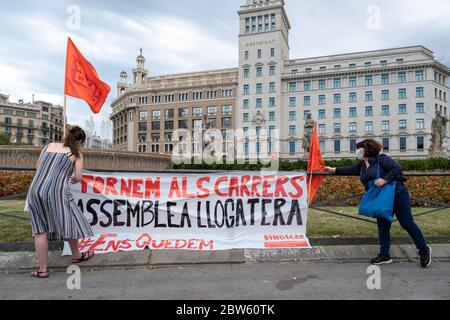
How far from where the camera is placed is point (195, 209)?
17.6ft

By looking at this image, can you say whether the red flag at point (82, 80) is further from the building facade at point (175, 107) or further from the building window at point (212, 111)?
the building window at point (212, 111)

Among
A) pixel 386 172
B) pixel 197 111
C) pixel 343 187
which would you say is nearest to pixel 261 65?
pixel 197 111

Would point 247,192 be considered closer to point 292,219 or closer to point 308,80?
point 292,219

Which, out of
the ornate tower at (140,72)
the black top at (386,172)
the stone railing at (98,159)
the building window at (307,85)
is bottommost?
the black top at (386,172)

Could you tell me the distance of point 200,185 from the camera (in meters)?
5.46

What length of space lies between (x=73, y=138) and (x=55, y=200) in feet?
2.51

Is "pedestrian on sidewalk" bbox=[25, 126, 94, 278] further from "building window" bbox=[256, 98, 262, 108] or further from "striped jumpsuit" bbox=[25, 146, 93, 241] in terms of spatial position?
"building window" bbox=[256, 98, 262, 108]

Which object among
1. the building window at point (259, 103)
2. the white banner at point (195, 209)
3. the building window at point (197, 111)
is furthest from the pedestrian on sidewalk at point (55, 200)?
the building window at point (197, 111)

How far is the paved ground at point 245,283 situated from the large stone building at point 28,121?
101m

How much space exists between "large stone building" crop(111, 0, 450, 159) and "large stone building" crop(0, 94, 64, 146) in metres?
39.6

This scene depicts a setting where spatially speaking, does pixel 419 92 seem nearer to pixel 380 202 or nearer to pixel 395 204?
pixel 395 204

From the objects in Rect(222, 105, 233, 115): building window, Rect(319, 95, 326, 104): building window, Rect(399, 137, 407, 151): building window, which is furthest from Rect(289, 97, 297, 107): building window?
Rect(399, 137, 407, 151): building window

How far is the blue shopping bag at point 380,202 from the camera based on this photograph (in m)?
4.41
